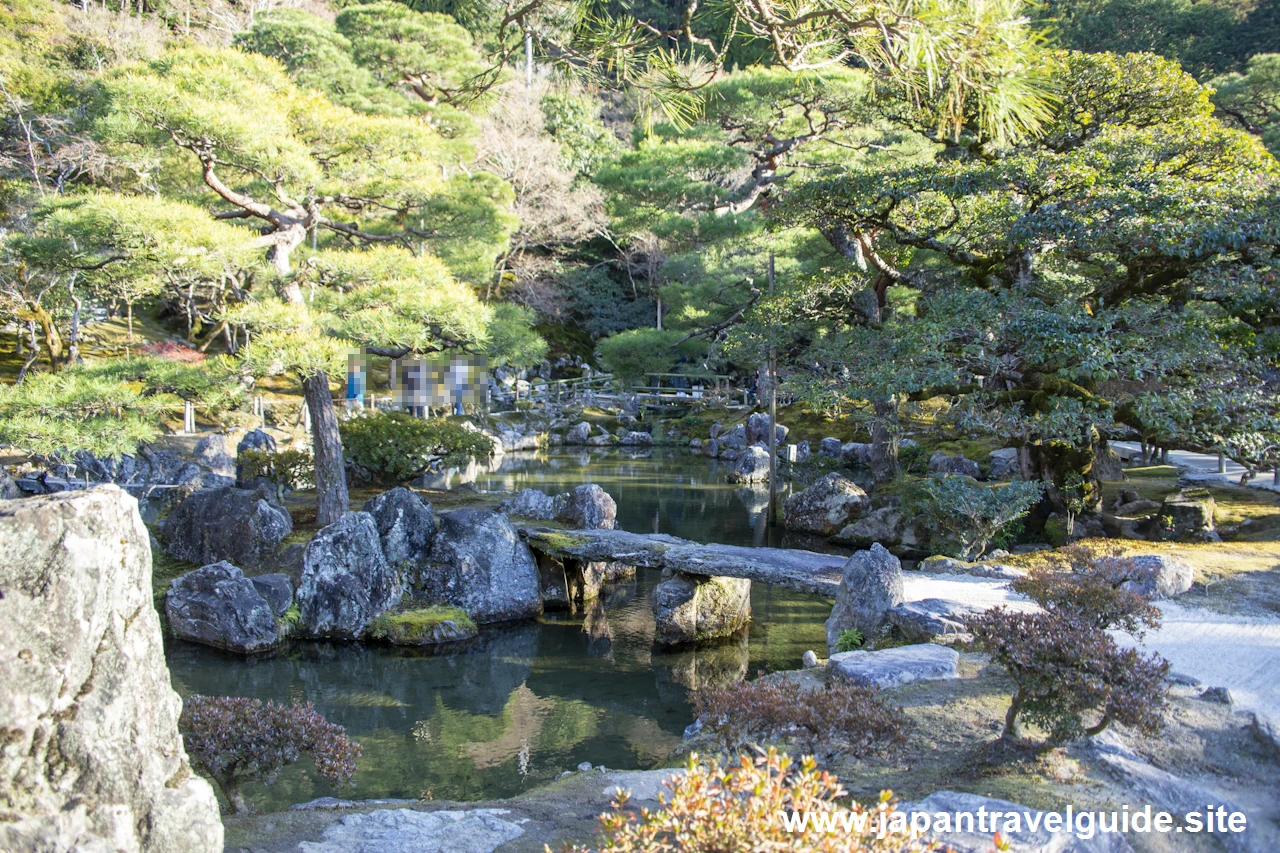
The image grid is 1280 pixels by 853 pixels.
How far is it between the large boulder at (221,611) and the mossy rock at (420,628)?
1046 mm

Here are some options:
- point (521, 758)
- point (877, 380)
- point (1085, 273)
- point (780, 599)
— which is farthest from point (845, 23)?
point (1085, 273)

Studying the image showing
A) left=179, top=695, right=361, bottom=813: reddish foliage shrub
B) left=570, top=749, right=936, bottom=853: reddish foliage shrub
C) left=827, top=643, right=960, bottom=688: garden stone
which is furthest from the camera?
left=827, top=643, right=960, bottom=688: garden stone

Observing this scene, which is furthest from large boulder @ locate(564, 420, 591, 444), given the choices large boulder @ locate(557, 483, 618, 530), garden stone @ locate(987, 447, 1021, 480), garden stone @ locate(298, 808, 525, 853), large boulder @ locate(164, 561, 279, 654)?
garden stone @ locate(298, 808, 525, 853)

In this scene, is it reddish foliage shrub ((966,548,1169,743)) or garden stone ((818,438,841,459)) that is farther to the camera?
garden stone ((818,438,841,459))

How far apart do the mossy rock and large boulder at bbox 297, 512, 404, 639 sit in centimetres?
20

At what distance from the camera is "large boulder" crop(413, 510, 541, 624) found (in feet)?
31.7

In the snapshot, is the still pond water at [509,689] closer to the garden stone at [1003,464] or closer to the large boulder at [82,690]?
the large boulder at [82,690]

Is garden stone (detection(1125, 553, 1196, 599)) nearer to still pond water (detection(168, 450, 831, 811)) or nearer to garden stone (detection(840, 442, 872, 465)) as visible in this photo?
still pond water (detection(168, 450, 831, 811))

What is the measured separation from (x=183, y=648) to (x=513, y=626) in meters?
3.38

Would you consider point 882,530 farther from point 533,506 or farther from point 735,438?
point 735,438

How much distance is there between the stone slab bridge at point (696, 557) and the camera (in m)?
8.44

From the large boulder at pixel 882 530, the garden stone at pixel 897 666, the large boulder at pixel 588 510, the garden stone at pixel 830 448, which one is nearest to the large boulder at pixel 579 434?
the garden stone at pixel 830 448

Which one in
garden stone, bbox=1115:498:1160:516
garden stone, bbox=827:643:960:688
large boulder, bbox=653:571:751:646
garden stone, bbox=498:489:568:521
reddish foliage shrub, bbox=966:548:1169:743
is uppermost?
reddish foliage shrub, bbox=966:548:1169:743

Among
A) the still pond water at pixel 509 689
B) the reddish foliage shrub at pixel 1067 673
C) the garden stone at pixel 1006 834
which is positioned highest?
the reddish foliage shrub at pixel 1067 673
